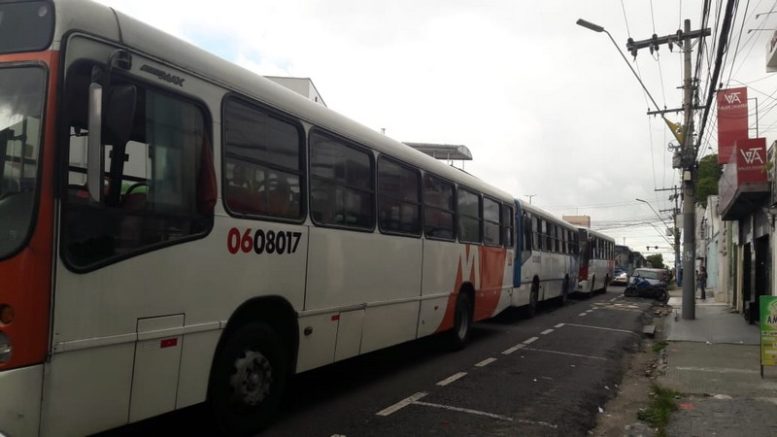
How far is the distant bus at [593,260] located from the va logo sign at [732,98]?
21.4ft

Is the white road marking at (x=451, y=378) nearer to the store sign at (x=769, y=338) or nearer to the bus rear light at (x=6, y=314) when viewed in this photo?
the store sign at (x=769, y=338)

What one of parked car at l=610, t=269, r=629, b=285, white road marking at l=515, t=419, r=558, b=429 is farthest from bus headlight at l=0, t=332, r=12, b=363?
parked car at l=610, t=269, r=629, b=285

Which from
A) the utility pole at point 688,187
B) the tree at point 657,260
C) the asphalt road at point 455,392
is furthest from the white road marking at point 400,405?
the tree at point 657,260

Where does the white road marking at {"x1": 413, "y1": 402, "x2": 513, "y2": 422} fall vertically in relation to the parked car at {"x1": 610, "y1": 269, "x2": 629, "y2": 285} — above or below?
below

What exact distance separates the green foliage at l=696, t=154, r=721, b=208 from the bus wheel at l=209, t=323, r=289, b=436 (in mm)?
45017

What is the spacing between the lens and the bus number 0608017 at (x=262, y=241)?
4758 millimetres

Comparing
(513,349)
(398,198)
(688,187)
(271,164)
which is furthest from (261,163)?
(688,187)

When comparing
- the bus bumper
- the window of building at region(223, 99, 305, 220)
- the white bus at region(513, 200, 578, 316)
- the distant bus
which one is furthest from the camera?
the distant bus

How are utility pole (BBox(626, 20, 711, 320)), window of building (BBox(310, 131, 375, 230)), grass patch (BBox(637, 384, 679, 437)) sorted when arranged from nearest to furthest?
1. window of building (BBox(310, 131, 375, 230))
2. grass patch (BBox(637, 384, 679, 437))
3. utility pole (BBox(626, 20, 711, 320))

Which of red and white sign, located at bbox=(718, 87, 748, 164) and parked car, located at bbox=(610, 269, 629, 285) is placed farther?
parked car, located at bbox=(610, 269, 629, 285)

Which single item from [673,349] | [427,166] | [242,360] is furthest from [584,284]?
[242,360]

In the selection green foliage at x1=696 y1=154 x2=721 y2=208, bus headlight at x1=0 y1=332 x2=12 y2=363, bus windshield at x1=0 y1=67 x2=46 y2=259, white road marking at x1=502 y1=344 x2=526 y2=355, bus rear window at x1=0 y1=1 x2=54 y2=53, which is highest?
green foliage at x1=696 y1=154 x2=721 y2=208

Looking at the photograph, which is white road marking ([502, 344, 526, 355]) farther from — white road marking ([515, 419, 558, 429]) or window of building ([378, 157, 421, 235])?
white road marking ([515, 419, 558, 429])

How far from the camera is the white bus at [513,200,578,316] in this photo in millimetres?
14005
